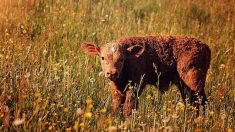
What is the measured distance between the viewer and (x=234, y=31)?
32.7 ft

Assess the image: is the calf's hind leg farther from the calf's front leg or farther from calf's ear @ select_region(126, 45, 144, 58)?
the calf's front leg

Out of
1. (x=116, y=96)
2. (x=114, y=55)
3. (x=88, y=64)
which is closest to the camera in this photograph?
(x=114, y=55)

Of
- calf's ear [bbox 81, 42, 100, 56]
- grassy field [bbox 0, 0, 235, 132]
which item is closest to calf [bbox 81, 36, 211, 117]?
calf's ear [bbox 81, 42, 100, 56]

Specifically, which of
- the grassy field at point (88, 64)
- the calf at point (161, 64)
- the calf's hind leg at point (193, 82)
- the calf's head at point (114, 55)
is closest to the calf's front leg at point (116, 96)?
the calf at point (161, 64)

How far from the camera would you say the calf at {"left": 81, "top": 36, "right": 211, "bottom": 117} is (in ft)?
19.3

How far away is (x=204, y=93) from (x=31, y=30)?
11.2 ft

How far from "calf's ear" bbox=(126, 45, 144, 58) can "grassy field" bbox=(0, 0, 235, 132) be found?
55 cm

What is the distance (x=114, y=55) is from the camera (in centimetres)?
558

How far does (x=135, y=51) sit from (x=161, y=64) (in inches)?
19.3

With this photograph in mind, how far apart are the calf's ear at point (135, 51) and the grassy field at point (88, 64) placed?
1.80 feet

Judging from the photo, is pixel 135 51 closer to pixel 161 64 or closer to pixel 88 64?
pixel 161 64

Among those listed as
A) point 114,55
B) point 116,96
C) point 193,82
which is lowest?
point 116,96

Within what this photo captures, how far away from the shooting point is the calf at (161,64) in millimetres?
5887

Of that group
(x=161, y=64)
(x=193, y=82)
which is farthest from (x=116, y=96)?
(x=193, y=82)
